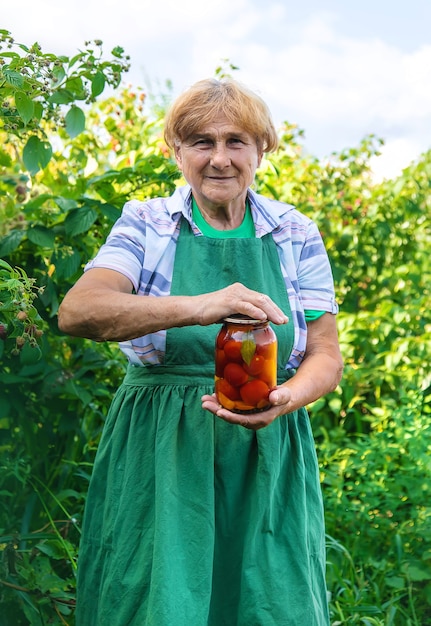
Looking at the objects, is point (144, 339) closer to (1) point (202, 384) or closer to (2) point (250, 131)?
(1) point (202, 384)

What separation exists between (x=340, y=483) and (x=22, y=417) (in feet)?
4.05

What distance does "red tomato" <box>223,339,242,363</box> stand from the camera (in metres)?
1.81

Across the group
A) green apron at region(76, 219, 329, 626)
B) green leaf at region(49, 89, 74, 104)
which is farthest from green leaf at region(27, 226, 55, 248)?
green apron at region(76, 219, 329, 626)

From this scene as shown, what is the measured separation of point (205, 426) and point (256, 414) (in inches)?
6.8

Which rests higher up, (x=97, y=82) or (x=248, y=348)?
(x=97, y=82)

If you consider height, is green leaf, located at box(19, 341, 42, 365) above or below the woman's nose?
below

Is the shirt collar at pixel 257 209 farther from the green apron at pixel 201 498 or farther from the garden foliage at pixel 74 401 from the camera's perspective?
the garden foliage at pixel 74 401

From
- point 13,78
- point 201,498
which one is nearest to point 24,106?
point 13,78

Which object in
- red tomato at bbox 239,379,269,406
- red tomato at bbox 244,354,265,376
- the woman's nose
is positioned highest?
the woman's nose

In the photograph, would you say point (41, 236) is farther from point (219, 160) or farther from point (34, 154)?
point (219, 160)

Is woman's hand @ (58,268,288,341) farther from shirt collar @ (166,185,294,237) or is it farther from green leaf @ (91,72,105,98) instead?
green leaf @ (91,72,105,98)

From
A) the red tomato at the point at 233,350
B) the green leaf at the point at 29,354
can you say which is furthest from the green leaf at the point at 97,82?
the red tomato at the point at 233,350

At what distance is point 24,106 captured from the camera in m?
2.15

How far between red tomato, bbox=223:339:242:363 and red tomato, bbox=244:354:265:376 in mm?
23
